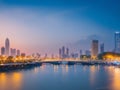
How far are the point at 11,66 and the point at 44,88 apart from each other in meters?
74.7

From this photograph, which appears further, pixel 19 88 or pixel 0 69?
pixel 0 69

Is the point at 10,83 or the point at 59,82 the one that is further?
the point at 59,82

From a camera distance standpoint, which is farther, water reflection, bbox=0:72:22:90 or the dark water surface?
the dark water surface

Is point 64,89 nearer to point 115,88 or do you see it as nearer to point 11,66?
point 115,88

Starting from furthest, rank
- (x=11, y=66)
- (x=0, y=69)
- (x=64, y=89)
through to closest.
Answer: (x=11, y=66) < (x=0, y=69) < (x=64, y=89)

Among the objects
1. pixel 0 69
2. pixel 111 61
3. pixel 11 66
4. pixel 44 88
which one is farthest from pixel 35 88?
pixel 111 61

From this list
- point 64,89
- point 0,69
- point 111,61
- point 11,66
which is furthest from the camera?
point 111,61

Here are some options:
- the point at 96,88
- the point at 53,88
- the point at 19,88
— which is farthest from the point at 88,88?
the point at 19,88

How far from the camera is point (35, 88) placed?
206 feet

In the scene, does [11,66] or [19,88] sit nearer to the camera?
[19,88]

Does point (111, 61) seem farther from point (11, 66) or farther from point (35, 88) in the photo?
point (35, 88)

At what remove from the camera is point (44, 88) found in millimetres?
63188

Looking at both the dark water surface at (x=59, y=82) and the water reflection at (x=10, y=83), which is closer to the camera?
the water reflection at (x=10, y=83)

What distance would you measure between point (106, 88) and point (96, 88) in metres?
1.78
